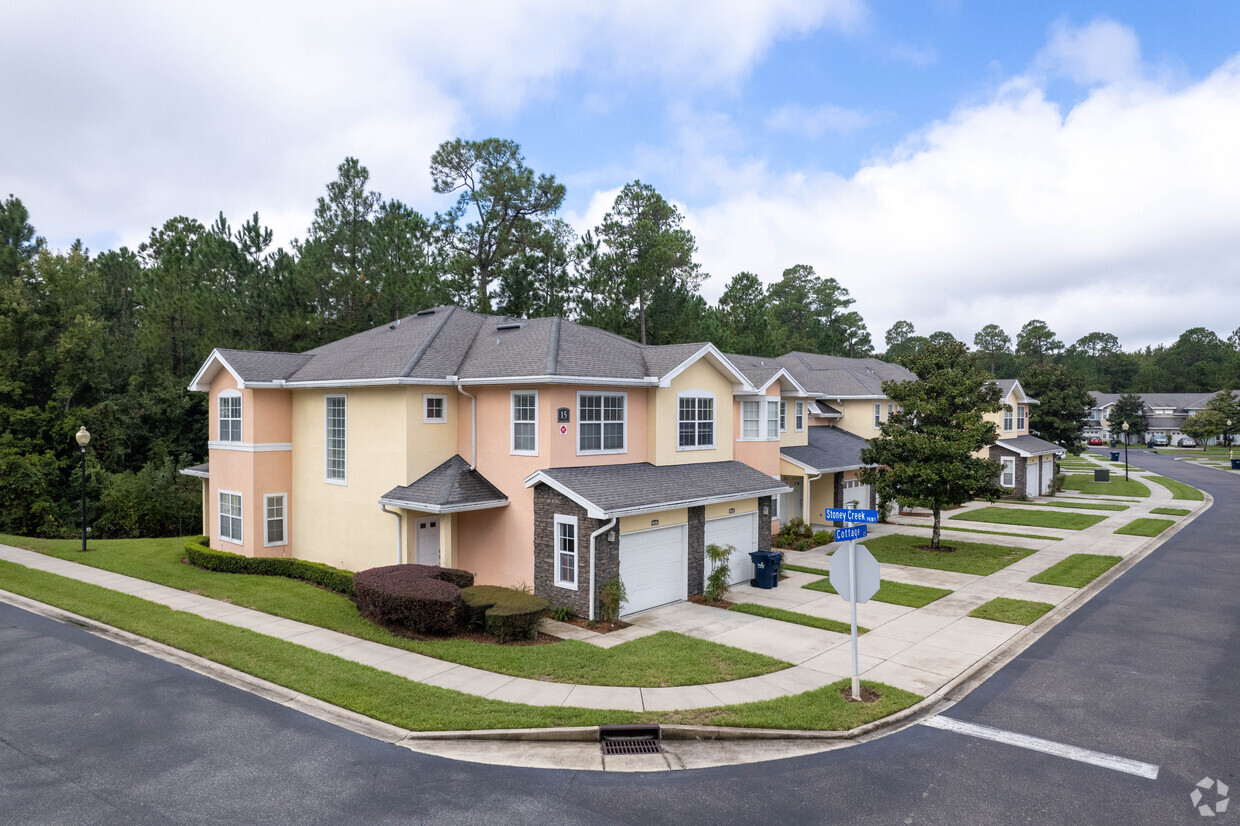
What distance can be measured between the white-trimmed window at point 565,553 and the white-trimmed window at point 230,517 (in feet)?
38.2

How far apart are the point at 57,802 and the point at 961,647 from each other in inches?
549

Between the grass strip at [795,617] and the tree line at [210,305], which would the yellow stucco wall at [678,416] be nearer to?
the grass strip at [795,617]

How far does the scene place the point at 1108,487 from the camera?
42250 mm

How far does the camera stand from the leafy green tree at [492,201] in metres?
42.6

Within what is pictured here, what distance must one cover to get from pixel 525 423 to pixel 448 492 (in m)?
2.50

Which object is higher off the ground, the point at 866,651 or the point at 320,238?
the point at 320,238

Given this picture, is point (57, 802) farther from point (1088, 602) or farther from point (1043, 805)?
point (1088, 602)

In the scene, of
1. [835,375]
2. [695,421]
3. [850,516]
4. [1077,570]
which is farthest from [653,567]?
[835,375]

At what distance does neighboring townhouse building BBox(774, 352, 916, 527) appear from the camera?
87.6ft

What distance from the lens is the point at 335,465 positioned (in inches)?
770

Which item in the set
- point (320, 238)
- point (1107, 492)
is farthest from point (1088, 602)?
point (320, 238)

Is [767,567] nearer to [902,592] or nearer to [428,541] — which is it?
[902,592]

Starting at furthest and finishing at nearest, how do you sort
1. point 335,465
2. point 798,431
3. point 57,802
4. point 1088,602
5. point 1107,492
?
1. point 1107,492
2. point 798,431
3. point 335,465
4. point 1088,602
5. point 57,802

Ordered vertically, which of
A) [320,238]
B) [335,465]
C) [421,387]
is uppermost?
[320,238]
